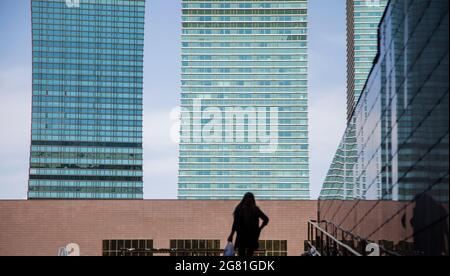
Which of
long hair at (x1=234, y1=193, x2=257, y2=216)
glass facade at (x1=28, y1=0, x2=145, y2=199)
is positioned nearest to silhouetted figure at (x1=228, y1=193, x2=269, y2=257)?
long hair at (x1=234, y1=193, x2=257, y2=216)

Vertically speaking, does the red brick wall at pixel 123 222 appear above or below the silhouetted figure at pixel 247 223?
below

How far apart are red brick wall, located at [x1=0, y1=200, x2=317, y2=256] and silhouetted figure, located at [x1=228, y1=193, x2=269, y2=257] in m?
24.6

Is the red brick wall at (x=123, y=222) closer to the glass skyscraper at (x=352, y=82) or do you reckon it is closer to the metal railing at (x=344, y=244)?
the glass skyscraper at (x=352, y=82)

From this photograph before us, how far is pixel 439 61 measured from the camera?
8227mm

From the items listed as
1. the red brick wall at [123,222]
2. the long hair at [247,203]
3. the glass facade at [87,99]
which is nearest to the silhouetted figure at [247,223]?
the long hair at [247,203]

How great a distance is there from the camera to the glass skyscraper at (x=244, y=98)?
548 feet

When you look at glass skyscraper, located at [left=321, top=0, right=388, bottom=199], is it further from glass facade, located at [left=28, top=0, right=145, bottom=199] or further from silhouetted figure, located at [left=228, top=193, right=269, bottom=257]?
glass facade, located at [left=28, top=0, right=145, bottom=199]

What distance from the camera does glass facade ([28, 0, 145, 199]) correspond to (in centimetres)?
13038

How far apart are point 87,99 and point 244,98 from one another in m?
38.9

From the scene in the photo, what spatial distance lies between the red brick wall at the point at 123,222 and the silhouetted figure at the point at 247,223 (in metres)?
24.6

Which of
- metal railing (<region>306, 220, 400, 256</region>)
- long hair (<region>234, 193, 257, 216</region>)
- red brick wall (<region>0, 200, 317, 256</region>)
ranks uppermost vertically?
long hair (<region>234, 193, 257, 216</region>)
